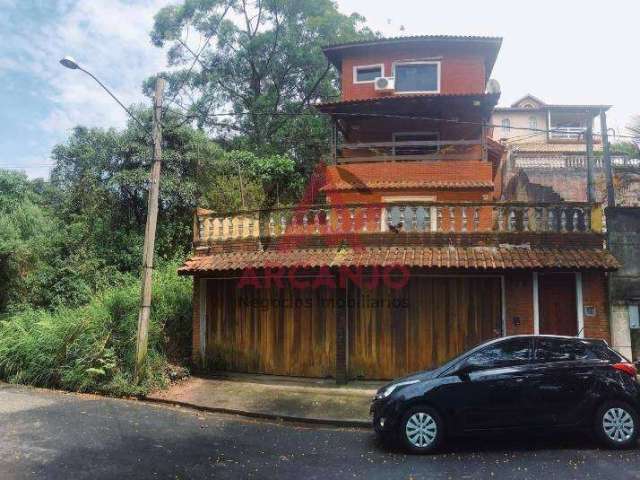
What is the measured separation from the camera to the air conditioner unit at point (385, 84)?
17656 millimetres

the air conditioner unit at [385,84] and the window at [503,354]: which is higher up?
the air conditioner unit at [385,84]

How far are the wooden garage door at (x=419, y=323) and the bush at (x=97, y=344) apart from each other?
4.24 m

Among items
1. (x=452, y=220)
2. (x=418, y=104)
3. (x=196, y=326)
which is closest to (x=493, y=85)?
(x=418, y=104)

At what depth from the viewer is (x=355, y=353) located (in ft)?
34.2

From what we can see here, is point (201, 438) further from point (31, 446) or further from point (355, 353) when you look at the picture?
point (355, 353)

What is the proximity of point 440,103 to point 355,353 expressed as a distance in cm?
913

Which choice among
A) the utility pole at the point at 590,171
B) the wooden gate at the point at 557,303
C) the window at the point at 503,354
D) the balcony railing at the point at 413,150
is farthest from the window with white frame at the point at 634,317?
the balcony railing at the point at 413,150

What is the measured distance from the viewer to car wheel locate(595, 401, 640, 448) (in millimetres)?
6277

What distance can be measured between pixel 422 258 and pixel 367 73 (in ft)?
36.6

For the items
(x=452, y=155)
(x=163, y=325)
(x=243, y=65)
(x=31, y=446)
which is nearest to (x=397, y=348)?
(x=163, y=325)

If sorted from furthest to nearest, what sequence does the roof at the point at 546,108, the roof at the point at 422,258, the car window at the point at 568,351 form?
the roof at the point at 546,108
the roof at the point at 422,258
the car window at the point at 568,351

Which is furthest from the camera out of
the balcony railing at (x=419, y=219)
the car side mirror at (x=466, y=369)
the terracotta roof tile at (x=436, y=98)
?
the terracotta roof tile at (x=436, y=98)

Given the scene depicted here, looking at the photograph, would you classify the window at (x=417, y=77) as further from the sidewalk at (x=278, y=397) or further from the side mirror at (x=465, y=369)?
the side mirror at (x=465, y=369)

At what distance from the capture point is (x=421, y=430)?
6.41m
